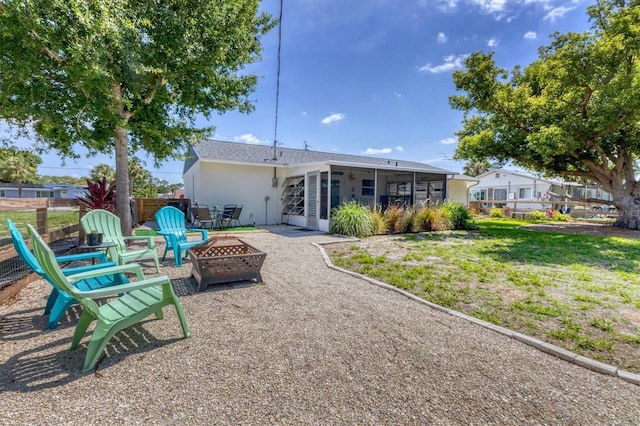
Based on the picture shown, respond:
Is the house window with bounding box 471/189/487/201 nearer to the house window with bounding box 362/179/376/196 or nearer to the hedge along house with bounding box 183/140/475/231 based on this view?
the hedge along house with bounding box 183/140/475/231

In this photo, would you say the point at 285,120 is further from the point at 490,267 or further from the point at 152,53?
the point at 490,267

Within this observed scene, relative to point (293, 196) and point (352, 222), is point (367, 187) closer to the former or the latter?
point (293, 196)

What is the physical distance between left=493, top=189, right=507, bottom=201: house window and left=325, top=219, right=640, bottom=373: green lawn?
20.2m

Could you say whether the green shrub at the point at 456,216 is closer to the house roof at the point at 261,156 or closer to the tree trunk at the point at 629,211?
the house roof at the point at 261,156

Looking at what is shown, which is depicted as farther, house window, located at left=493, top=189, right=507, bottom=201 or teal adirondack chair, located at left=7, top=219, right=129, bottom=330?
house window, located at left=493, top=189, right=507, bottom=201

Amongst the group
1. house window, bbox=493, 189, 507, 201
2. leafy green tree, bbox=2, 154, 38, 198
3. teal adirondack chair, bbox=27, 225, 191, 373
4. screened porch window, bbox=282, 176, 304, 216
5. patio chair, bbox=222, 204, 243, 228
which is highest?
leafy green tree, bbox=2, 154, 38, 198

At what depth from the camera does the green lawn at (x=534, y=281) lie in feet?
9.68

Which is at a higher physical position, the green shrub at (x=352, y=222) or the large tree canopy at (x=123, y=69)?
the large tree canopy at (x=123, y=69)

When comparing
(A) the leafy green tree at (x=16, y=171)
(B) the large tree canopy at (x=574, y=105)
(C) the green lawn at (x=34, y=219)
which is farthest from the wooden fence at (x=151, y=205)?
(A) the leafy green tree at (x=16, y=171)

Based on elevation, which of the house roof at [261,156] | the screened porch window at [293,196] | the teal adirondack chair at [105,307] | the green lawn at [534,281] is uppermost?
the house roof at [261,156]

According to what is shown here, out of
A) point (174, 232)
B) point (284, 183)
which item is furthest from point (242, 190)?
point (174, 232)

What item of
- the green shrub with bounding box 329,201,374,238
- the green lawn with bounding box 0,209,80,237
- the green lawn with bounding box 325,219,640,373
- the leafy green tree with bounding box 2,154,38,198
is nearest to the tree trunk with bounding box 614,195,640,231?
the green lawn with bounding box 325,219,640,373

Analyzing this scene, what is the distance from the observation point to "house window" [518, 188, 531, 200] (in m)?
25.2

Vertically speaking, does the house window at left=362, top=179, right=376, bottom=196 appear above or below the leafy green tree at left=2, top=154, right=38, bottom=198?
below
